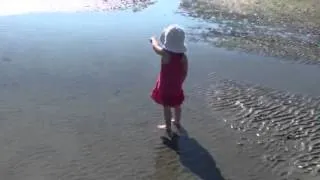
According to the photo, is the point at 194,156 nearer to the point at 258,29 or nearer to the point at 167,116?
the point at 167,116

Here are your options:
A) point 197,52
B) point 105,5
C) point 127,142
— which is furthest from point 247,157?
point 105,5

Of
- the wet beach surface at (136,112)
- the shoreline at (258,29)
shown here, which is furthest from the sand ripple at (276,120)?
the shoreline at (258,29)

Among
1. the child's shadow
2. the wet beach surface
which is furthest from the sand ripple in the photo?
the child's shadow

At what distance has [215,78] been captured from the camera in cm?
776

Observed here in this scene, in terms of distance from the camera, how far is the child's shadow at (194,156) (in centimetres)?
505

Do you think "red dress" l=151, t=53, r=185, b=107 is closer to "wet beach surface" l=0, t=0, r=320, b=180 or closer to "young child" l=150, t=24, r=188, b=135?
"young child" l=150, t=24, r=188, b=135

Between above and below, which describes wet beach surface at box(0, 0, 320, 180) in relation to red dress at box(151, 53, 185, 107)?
below

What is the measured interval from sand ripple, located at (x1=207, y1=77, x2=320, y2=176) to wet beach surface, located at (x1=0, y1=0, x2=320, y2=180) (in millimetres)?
13

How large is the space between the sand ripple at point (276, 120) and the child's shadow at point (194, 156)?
62 centimetres

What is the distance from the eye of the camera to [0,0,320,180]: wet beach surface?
5.14m

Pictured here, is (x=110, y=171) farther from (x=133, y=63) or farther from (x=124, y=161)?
(x=133, y=63)

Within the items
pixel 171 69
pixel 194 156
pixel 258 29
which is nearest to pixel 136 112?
pixel 171 69

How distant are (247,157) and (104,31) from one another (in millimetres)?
5248

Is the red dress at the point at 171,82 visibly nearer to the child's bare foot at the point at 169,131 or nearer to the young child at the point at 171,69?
the young child at the point at 171,69
